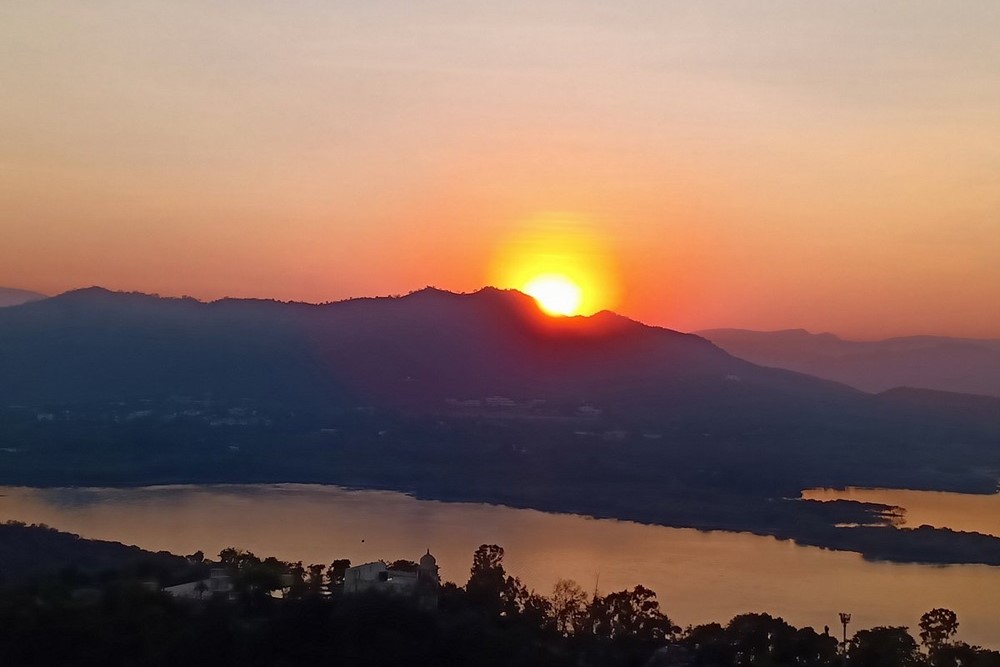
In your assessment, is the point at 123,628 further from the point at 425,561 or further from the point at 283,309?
the point at 283,309

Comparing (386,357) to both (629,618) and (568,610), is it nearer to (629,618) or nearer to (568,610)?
(568,610)

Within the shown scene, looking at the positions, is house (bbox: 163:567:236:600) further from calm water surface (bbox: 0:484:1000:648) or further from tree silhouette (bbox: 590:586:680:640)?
calm water surface (bbox: 0:484:1000:648)

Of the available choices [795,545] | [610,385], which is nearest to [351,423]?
[610,385]

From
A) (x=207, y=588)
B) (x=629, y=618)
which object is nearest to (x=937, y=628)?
(x=629, y=618)

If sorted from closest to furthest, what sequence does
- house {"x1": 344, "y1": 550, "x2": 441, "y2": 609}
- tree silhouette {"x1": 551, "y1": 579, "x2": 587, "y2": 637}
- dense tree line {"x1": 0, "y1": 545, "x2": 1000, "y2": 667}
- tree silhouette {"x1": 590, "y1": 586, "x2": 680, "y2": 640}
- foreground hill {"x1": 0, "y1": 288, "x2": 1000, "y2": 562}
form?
dense tree line {"x1": 0, "y1": 545, "x2": 1000, "y2": 667}
house {"x1": 344, "y1": 550, "x2": 441, "y2": 609}
tree silhouette {"x1": 590, "y1": 586, "x2": 680, "y2": 640}
tree silhouette {"x1": 551, "y1": 579, "x2": 587, "y2": 637}
foreground hill {"x1": 0, "y1": 288, "x2": 1000, "y2": 562}

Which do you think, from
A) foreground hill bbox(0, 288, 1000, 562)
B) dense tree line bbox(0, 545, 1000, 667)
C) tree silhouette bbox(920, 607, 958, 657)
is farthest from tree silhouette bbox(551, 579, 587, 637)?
foreground hill bbox(0, 288, 1000, 562)
